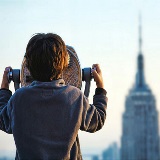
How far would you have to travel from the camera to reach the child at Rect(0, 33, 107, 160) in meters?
2.51

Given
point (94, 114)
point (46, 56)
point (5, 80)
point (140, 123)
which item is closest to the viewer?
point (46, 56)

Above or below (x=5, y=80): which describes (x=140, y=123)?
below

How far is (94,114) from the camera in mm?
2611

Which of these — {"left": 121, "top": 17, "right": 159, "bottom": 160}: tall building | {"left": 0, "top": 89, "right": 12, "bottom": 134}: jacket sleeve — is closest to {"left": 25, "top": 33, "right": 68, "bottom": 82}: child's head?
{"left": 0, "top": 89, "right": 12, "bottom": 134}: jacket sleeve

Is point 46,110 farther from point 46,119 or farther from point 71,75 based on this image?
point 71,75

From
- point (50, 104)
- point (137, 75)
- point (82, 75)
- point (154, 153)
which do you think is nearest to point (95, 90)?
point (82, 75)

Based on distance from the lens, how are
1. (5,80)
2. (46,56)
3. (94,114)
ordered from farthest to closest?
(5,80), (94,114), (46,56)

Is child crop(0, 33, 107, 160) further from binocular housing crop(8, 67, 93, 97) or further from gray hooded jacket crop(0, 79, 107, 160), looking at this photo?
binocular housing crop(8, 67, 93, 97)

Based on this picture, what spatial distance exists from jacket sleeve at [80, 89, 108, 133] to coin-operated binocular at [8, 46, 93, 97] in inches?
2.7

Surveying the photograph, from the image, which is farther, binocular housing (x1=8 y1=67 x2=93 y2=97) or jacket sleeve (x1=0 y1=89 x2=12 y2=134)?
binocular housing (x1=8 y1=67 x2=93 y2=97)

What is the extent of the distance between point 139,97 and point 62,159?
129121mm

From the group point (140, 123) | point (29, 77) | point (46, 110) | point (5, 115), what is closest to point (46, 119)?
point (46, 110)

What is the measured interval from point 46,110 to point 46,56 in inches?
7.6

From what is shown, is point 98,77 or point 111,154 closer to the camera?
point 98,77
